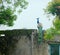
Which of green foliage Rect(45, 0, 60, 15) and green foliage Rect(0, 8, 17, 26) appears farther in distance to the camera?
green foliage Rect(0, 8, 17, 26)

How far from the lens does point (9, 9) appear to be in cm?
2381

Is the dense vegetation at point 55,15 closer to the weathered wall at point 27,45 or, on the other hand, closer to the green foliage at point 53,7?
the green foliage at point 53,7

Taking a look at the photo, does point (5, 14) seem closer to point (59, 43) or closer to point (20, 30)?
point (20, 30)

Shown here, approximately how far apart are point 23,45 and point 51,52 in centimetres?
199

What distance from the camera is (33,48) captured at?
2495 centimetres

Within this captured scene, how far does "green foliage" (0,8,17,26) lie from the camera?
2370 cm

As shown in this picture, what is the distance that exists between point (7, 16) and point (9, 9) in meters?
0.47

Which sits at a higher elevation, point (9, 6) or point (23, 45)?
point (9, 6)

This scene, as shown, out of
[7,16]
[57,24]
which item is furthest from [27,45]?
[57,24]

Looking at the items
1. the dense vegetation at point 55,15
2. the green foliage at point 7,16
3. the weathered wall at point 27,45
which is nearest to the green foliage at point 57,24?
the dense vegetation at point 55,15

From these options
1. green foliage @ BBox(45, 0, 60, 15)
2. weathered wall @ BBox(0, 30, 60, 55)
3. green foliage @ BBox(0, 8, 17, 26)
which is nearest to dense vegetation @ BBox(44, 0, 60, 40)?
green foliage @ BBox(45, 0, 60, 15)

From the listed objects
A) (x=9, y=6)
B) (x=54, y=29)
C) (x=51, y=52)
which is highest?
(x=9, y=6)

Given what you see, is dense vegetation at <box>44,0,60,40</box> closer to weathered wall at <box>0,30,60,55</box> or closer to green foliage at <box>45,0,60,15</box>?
green foliage at <box>45,0,60,15</box>

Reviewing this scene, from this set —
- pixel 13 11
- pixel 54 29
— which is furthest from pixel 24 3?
pixel 54 29
